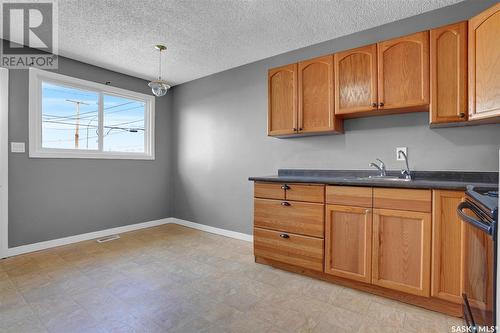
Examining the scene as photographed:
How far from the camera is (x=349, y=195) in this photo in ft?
6.96

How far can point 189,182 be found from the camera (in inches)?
169

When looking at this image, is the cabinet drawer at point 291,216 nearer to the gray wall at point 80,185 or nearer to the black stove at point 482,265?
the black stove at point 482,265

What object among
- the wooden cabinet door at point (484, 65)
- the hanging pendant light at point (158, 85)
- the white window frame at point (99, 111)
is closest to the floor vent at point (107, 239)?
the white window frame at point (99, 111)

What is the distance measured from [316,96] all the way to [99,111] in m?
3.09

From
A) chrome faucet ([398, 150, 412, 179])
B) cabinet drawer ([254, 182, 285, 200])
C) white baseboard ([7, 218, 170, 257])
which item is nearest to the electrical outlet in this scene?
chrome faucet ([398, 150, 412, 179])

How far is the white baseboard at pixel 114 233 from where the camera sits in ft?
9.77

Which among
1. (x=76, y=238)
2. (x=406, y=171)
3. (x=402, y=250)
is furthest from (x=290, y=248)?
(x=76, y=238)

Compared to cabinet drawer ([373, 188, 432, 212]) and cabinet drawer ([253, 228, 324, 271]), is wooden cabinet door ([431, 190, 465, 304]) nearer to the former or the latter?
cabinet drawer ([373, 188, 432, 212])

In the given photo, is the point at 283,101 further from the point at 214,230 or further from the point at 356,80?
the point at 214,230

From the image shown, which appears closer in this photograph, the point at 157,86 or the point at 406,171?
the point at 406,171

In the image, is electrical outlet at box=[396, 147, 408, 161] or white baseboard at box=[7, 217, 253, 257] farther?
white baseboard at box=[7, 217, 253, 257]

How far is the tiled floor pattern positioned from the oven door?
1.87 ft

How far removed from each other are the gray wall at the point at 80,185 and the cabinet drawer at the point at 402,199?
11.5ft

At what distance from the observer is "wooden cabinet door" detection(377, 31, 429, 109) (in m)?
2.04
